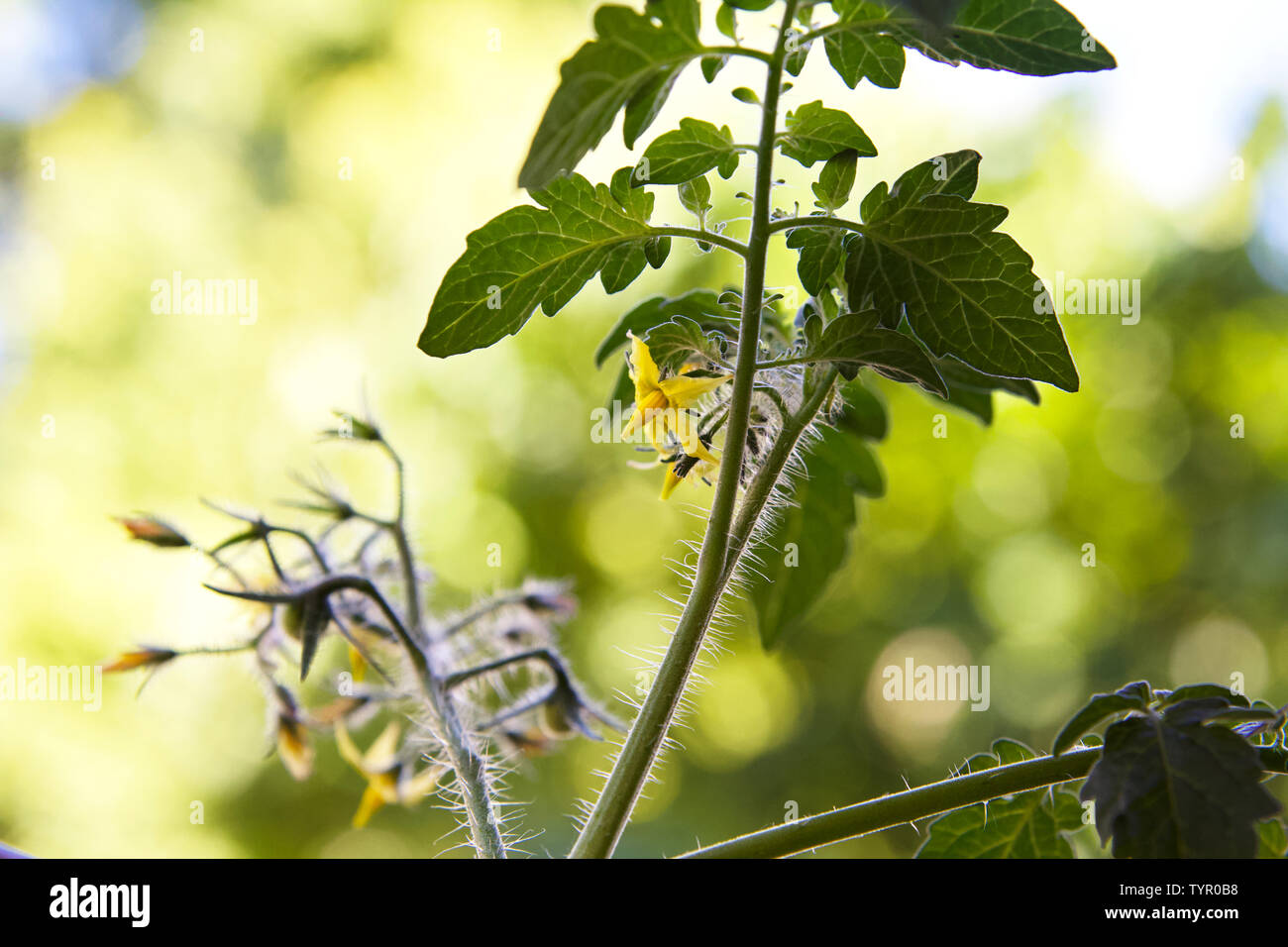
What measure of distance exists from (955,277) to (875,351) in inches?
1.9

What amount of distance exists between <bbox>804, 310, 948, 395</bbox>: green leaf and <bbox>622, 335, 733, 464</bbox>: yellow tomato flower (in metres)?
0.06

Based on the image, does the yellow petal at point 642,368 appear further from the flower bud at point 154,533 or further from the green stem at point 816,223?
the flower bud at point 154,533

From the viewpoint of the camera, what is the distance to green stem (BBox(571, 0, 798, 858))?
40 cm

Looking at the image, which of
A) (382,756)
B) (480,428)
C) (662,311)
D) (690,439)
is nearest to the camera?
(690,439)

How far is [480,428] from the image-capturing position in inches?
191

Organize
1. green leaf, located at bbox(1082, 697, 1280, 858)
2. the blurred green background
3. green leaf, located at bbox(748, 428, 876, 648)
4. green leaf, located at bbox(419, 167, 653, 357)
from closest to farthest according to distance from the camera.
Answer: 1. green leaf, located at bbox(1082, 697, 1280, 858)
2. green leaf, located at bbox(419, 167, 653, 357)
3. green leaf, located at bbox(748, 428, 876, 648)
4. the blurred green background

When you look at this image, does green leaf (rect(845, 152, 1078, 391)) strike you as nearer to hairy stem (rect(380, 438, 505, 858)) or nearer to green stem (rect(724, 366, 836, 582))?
green stem (rect(724, 366, 836, 582))

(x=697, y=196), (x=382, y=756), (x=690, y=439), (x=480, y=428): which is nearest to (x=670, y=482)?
(x=690, y=439)

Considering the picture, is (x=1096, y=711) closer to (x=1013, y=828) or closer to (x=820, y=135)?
(x=1013, y=828)

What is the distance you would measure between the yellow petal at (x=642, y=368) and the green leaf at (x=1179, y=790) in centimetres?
25

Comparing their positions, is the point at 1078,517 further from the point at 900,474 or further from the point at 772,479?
the point at 772,479

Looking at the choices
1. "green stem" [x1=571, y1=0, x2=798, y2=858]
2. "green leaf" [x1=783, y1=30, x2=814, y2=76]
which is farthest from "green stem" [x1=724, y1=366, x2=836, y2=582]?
"green leaf" [x1=783, y1=30, x2=814, y2=76]

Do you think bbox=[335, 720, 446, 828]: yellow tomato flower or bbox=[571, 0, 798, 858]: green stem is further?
bbox=[335, 720, 446, 828]: yellow tomato flower
